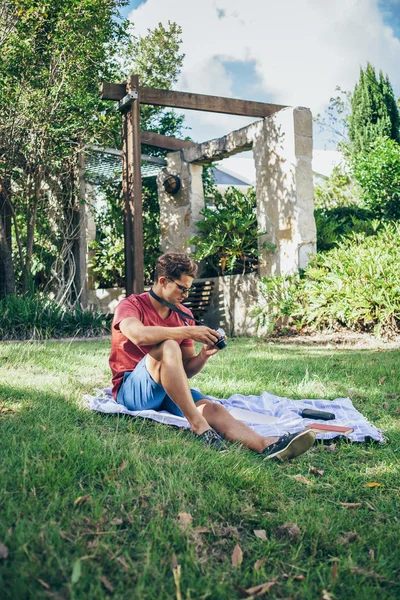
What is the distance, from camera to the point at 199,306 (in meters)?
10.5

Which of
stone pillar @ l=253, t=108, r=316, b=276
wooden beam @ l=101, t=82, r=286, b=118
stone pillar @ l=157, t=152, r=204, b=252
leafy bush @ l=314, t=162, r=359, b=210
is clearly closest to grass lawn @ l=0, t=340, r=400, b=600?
stone pillar @ l=253, t=108, r=316, b=276

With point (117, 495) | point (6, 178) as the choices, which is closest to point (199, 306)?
point (6, 178)

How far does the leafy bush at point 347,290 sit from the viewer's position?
24.6ft

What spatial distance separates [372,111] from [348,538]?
579 inches

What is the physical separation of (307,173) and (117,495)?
7.68m

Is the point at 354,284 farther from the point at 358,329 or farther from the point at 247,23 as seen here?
the point at 247,23

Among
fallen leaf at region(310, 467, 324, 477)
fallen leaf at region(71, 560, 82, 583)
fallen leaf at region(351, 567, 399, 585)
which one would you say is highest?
fallen leaf at region(71, 560, 82, 583)

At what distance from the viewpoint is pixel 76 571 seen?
1.75 m

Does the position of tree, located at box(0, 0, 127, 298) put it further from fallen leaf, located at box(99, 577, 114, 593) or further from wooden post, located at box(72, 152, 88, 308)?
fallen leaf, located at box(99, 577, 114, 593)

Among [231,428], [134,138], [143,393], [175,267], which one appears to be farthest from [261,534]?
[134,138]

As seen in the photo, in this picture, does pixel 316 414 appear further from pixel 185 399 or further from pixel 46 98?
pixel 46 98

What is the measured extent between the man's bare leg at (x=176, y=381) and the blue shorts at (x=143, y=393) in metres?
0.22

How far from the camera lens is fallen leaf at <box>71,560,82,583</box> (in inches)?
67.9

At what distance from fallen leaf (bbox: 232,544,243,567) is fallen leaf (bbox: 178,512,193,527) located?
20 centimetres
